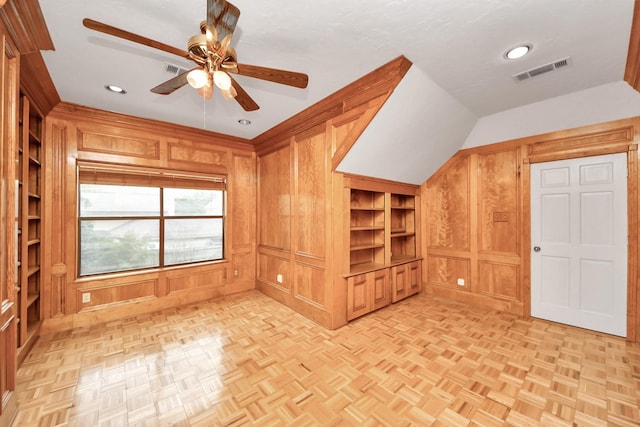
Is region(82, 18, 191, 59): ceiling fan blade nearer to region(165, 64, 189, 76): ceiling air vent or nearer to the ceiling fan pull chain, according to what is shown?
region(165, 64, 189, 76): ceiling air vent

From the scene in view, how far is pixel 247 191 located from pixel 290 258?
1.61 meters

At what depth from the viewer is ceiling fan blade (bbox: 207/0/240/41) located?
4.13 feet

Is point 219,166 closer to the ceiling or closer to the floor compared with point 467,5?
closer to the floor

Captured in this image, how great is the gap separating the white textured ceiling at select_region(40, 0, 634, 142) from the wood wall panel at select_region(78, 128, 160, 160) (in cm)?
46

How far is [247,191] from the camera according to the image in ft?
15.0

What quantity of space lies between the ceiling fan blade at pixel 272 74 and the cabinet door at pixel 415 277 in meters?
3.34

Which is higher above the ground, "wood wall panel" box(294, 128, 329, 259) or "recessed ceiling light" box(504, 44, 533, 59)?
"recessed ceiling light" box(504, 44, 533, 59)

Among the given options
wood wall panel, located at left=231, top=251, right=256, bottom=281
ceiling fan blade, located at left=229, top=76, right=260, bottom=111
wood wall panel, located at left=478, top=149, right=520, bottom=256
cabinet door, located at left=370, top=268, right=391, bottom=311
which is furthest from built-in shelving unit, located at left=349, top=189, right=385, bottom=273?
ceiling fan blade, located at left=229, top=76, right=260, bottom=111

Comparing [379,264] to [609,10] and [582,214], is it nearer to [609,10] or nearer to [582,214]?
[582,214]

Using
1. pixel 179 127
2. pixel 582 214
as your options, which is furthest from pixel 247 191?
pixel 582 214

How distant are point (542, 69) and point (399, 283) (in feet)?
10.0

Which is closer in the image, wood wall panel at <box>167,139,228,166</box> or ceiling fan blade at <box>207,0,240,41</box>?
ceiling fan blade at <box>207,0,240,41</box>

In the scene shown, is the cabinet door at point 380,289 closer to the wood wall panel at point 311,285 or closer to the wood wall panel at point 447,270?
the wood wall panel at point 311,285

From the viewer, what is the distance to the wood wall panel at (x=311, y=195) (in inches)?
127
